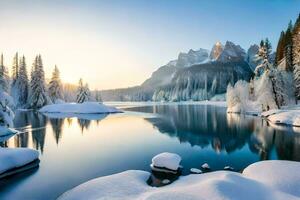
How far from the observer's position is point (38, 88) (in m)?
74.0

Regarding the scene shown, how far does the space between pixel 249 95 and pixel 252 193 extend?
53.3m

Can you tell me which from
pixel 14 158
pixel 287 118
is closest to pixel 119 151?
pixel 14 158

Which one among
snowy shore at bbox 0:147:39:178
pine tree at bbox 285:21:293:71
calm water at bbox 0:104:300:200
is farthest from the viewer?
pine tree at bbox 285:21:293:71

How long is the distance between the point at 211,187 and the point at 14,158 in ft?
43.6

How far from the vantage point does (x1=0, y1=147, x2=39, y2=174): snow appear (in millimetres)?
15883

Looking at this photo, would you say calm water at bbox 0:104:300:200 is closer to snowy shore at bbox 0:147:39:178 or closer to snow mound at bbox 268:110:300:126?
snowy shore at bbox 0:147:39:178

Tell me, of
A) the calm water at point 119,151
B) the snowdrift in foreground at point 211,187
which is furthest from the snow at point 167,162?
the snowdrift in foreground at point 211,187

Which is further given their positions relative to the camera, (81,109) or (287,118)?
(81,109)

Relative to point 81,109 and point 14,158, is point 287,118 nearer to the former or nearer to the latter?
point 14,158

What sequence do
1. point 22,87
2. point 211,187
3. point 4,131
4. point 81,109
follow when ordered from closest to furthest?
1. point 211,187
2. point 4,131
3. point 81,109
4. point 22,87

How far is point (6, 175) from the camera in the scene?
1543 cm

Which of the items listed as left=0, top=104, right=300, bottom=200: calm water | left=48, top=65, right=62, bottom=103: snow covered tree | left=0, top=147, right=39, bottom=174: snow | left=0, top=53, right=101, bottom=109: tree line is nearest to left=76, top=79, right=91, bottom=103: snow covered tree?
left=0, top=53, right=101, bottom=109: tree line

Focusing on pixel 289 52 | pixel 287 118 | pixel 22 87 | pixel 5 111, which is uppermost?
pixel 289 52

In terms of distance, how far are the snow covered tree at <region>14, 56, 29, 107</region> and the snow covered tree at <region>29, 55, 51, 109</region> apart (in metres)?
7.37
